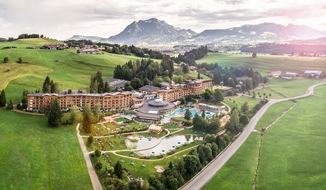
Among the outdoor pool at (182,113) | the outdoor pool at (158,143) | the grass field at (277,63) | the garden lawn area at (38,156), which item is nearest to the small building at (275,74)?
the grass field at (277,63)

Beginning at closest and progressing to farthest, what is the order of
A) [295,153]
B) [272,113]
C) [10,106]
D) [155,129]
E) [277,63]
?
[295,153] < [155,129] < [10,106] < [272,113] < [277,63]

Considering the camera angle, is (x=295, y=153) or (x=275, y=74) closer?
(x=295, y=153)

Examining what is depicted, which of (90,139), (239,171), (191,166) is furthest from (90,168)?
(239,171)

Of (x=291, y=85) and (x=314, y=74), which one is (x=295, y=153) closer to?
(x=291, y=85)

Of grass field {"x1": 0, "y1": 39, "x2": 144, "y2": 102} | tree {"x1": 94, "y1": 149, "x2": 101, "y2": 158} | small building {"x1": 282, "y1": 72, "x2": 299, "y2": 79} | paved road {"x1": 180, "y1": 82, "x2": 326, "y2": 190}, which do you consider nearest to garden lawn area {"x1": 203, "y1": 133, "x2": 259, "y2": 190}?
paved road {"x1": 180, "y1": 82, "x2": 326, "y2": 190}

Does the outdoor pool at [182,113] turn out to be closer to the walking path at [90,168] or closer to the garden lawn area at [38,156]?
the garden lawn area at [38,156]

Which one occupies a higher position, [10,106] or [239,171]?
[10,106]

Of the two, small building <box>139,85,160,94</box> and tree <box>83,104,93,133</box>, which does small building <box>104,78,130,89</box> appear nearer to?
small building <box>139,85,160,94</box>
